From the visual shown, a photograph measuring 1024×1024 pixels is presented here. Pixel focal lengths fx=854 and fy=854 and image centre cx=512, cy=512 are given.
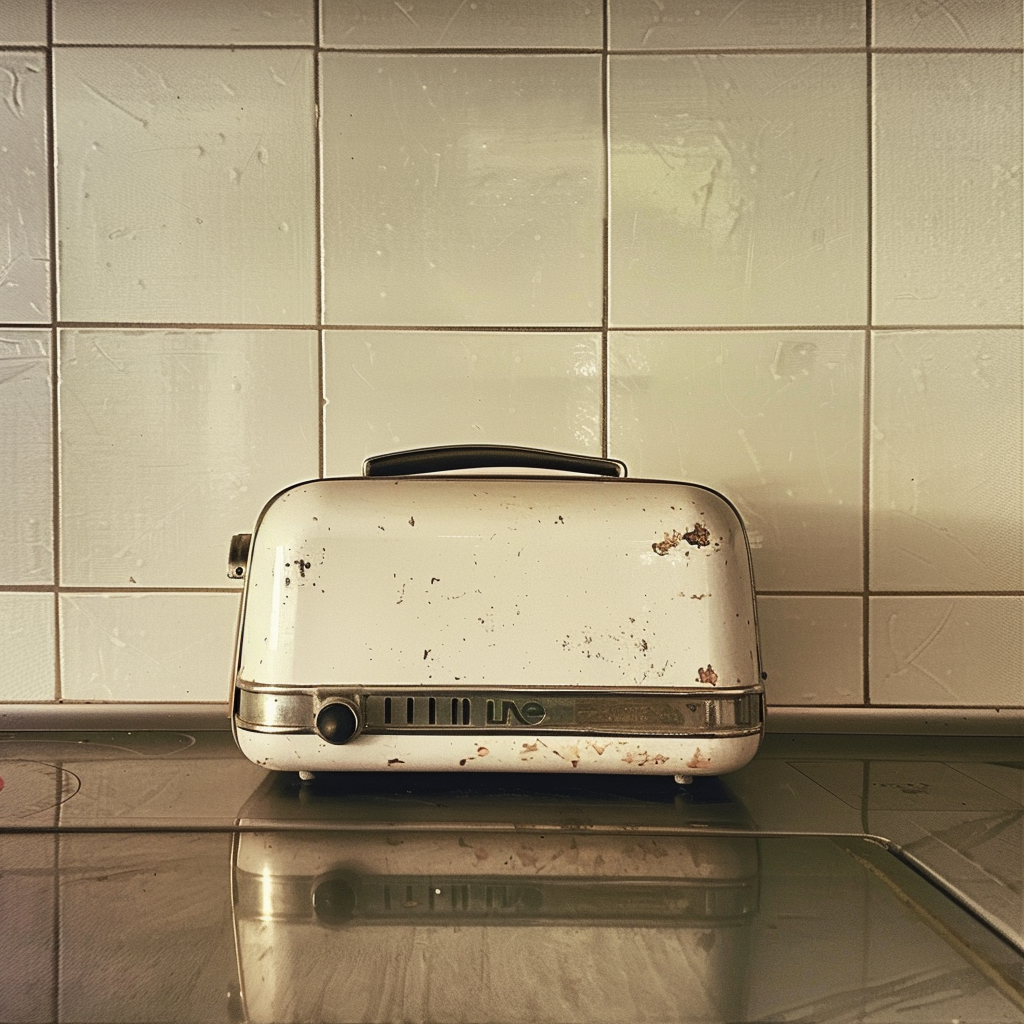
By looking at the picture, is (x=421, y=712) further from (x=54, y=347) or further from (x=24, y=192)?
(x=24, y=192)

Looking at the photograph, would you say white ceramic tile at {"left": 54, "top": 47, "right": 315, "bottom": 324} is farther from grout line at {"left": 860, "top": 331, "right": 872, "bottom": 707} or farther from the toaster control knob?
grout line at {"left": 860, "top": 331, "right": 872, "bottom": 707}

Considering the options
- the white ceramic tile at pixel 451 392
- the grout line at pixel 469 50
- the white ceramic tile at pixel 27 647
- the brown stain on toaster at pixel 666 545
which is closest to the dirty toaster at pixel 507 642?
the brown stain on toaster at pixel 666 545

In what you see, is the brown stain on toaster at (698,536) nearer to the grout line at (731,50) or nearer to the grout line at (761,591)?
the grout line at (761,591)

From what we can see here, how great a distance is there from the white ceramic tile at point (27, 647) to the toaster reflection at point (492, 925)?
14.3 inches

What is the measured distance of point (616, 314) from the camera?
76 centimetres

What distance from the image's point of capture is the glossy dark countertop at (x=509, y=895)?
1.10ft

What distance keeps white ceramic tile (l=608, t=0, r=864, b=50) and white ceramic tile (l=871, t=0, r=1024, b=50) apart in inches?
1.1

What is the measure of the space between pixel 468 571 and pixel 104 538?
41 cm

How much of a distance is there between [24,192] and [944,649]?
3.01ft

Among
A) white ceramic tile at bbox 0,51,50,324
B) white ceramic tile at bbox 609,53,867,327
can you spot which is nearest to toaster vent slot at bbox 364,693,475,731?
white ceramic tile at bbox 609,53,867,327

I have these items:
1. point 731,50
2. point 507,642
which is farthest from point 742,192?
point 507,642

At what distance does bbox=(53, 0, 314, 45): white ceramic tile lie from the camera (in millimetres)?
763

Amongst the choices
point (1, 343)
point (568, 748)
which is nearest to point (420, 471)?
point (568, 748)

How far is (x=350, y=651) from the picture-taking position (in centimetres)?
53
